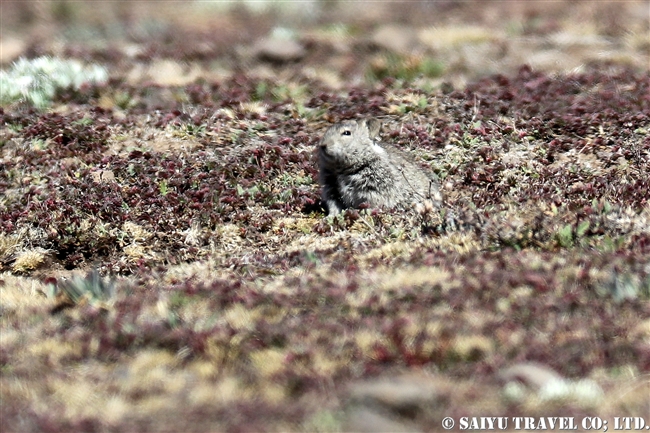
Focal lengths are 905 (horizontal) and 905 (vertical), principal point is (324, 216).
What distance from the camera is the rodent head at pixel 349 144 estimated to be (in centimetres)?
1241

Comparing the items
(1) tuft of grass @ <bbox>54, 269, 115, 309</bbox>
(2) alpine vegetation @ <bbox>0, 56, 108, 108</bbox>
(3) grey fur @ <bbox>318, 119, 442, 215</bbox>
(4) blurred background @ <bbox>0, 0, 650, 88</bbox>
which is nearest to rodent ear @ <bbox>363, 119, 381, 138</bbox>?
(3) grey fur @ <bbox>318, 119, 442, 215</bbox>

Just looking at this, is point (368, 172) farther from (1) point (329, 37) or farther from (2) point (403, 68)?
(1) point (329, 37)

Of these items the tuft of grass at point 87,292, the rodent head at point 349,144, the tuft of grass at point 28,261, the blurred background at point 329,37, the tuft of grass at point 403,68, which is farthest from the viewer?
the blurred background at point 329,37

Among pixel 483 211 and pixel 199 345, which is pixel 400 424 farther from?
pixel 483 211

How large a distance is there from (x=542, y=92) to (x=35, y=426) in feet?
41.4

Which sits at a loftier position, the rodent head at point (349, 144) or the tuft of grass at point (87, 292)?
the rodent head at point (349, 144)

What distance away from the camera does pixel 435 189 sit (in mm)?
12859

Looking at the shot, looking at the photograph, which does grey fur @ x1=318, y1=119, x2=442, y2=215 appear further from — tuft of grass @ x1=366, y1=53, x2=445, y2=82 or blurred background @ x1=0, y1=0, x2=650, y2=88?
tuft of grass @ x1=366, y1=53, x2=445, y2=82

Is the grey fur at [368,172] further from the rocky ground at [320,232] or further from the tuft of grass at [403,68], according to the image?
the tuft of grass at [403,68]

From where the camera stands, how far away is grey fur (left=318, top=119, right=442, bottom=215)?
12.5 metres

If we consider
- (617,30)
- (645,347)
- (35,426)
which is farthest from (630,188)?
(617,30)

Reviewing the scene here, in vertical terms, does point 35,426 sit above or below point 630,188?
above

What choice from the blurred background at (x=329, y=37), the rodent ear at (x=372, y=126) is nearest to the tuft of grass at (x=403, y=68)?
the blurred background at (x=329, y=37)

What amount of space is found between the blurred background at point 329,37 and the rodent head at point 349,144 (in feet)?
19.2
